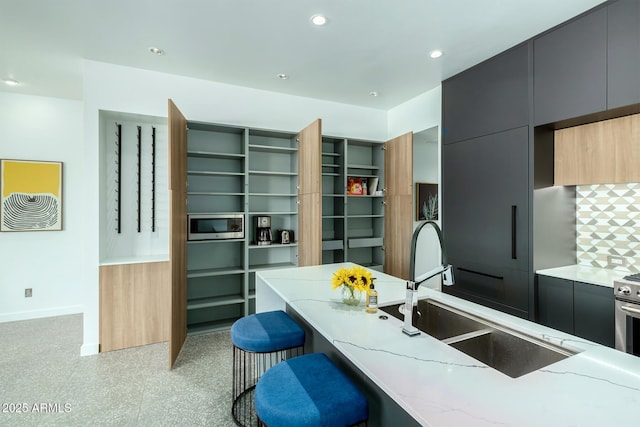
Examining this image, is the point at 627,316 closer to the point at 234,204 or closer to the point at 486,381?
the point at 486,381

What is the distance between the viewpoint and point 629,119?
84.7 inches

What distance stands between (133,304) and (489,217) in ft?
11.8

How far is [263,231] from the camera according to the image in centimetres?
377

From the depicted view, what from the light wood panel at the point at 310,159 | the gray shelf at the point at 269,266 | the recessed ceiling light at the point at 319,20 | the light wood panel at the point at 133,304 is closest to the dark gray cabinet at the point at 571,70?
the recessed ceiling light at the point at 319,20

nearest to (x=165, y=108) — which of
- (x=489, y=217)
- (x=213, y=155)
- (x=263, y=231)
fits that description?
(x=213, y=155)

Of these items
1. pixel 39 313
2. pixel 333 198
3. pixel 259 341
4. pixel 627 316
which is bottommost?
pixel 39 313

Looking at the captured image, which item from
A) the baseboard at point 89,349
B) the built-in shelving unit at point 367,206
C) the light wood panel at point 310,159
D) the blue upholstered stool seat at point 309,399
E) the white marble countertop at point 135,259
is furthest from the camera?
the built-in shelving unit at point 367,206

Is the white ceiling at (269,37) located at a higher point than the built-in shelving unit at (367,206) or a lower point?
higher

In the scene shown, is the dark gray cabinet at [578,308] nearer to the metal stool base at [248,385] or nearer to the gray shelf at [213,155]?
the metal stool base at [248,385]

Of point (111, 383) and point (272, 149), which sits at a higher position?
point (272, 149)

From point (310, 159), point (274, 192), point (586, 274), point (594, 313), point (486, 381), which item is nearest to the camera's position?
point (486, 381)

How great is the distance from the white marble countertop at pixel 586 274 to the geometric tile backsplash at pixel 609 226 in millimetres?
71

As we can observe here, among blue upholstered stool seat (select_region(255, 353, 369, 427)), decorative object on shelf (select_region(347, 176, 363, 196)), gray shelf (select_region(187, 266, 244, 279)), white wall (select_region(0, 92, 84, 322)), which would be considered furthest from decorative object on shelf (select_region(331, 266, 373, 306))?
white wall (select_region(0, 92, 84, 322))

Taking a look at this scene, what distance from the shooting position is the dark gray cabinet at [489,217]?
257 cm
